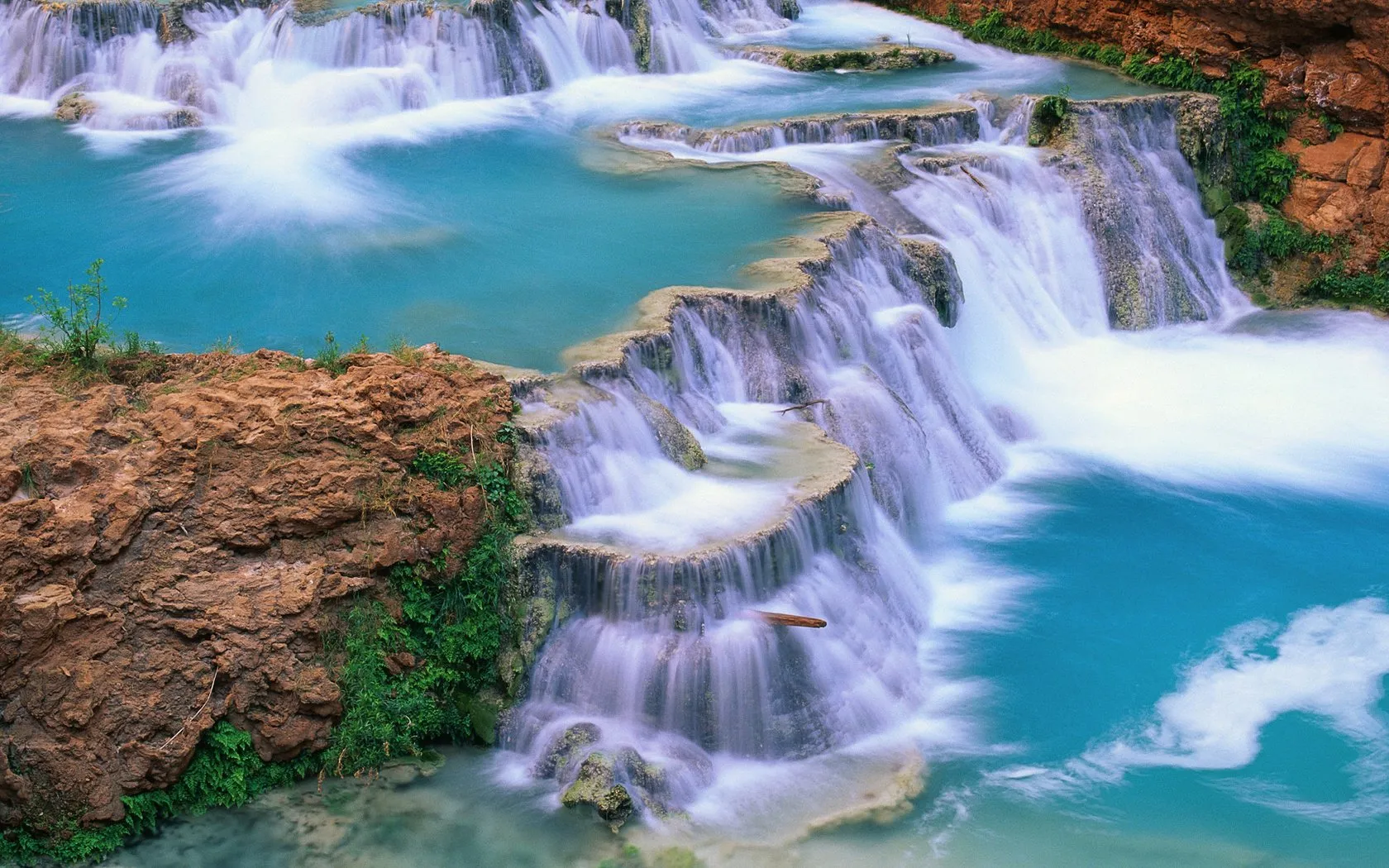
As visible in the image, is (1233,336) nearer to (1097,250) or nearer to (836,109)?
(1097,250)

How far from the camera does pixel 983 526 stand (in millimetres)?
10797

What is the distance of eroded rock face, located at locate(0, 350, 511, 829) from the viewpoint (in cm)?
718

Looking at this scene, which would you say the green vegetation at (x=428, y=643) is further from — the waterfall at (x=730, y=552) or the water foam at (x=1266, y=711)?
the water foam at (x=1266, y=711)

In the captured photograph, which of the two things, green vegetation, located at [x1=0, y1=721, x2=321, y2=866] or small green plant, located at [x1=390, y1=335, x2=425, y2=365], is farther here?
small green plant, located at [x1=390, y1=335, x2=425, y2=365]

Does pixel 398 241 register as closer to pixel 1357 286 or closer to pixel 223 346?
pixel 223 346

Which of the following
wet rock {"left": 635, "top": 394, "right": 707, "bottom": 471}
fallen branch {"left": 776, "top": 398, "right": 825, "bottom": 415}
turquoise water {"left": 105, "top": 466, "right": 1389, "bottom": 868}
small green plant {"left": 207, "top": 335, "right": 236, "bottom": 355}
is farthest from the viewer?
fallen branch {"left": 776, "top": 398, "right": 825, "bottom": 415}

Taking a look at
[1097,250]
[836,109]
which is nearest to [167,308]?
[836,109]

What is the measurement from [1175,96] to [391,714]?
1149 cm

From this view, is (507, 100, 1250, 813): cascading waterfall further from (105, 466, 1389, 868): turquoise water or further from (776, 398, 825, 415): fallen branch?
(105, 466, 1389, 868): turquoise water

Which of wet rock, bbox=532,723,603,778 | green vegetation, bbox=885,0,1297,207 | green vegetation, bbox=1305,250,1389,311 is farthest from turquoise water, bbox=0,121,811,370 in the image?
green vegetation, bbox=1305,250,1389,311

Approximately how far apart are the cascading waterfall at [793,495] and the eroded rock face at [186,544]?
927mm

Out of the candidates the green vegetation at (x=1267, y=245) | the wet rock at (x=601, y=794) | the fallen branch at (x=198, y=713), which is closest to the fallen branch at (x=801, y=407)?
the wet rock at (x=601, y=794)

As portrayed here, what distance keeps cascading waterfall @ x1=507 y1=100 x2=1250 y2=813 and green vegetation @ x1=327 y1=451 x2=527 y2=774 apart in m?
0.31

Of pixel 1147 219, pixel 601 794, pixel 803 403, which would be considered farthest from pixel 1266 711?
pixel 1147 219
